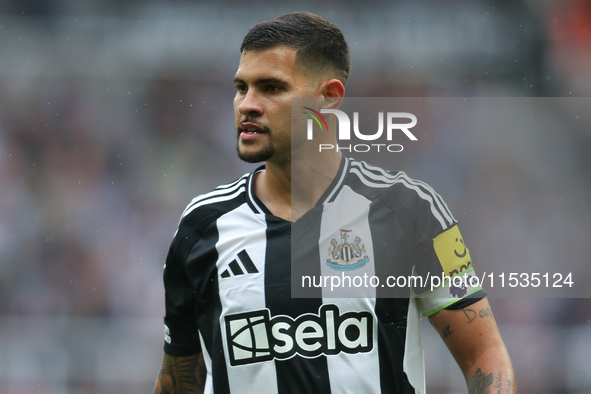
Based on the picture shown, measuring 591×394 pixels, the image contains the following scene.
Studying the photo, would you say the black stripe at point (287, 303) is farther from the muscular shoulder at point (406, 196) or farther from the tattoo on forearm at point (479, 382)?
the tattoo on forearm at point (479, 382)

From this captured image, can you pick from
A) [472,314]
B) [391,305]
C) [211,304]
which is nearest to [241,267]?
[211,304]

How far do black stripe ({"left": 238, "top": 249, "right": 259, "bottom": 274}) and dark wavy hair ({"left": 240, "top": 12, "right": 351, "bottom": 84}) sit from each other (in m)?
0.69

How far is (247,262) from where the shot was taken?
81.9 inches

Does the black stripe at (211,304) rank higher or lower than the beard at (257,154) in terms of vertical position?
lower

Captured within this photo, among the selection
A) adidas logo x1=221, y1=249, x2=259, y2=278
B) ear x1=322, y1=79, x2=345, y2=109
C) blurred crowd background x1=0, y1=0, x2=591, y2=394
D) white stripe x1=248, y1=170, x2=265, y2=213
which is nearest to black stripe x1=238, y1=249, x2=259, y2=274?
adidas logo x1=221, y1=249, x2=259, y2=278

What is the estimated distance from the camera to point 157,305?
580 cm

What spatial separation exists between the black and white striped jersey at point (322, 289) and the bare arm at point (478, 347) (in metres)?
0.05

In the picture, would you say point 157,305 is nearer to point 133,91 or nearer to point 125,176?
point 125,176

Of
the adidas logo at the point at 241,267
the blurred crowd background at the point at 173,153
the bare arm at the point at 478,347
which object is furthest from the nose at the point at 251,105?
the blurred crowd background at the point at 173,153

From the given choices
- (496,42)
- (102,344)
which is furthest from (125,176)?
(496,42)

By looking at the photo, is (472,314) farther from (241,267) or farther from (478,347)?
(241,267)

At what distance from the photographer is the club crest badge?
2076 mm

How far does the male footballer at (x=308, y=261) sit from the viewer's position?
1.96 m

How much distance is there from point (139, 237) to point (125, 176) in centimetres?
74
